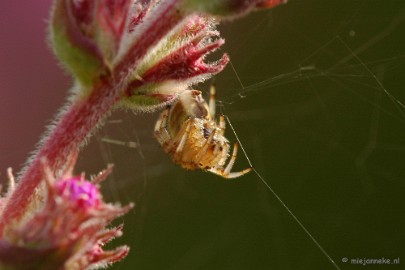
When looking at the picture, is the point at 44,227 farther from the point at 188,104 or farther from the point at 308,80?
the point at 308,80

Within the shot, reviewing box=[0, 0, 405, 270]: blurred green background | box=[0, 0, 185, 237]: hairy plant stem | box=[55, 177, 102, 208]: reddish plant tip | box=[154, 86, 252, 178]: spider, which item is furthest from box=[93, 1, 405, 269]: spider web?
box=[55, 177, 102, 208]: reddish plant tip

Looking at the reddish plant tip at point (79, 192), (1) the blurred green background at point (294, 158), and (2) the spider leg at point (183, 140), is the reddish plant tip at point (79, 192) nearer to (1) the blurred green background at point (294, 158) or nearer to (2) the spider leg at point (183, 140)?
(2) the spider leg at point (183, 140)

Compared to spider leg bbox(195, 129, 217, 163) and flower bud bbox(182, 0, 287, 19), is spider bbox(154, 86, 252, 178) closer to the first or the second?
spider leg bbox(195, 129, 217, 163)

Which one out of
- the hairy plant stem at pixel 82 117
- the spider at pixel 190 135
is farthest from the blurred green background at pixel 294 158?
the hairy plant stem at pixel 82 117

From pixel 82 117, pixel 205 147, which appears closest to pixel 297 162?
pixel 205 147

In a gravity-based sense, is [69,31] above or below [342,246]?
above

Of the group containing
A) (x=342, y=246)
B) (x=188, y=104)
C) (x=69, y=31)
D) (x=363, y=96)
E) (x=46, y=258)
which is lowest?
(x=342, y=246)

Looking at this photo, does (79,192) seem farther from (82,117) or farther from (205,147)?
(205,147)

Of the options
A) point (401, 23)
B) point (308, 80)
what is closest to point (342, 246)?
point (308, 80)
